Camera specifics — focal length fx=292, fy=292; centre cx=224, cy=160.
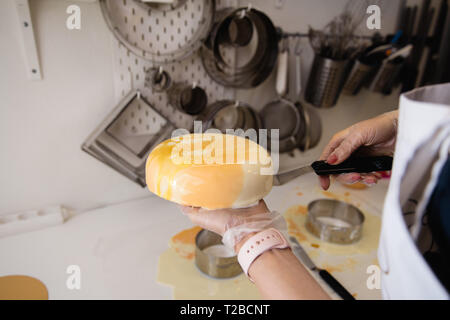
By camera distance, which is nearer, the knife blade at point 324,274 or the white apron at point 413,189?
the white apron at point 413,189

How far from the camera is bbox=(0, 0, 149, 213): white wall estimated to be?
797mm

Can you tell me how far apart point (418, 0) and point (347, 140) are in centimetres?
122

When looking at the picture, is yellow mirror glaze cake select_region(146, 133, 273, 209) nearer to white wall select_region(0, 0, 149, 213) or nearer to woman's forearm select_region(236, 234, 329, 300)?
woman's forearm select_region(236, 234, 329, 300)

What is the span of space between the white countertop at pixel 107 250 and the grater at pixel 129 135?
159mm

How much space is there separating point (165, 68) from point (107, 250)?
610mm

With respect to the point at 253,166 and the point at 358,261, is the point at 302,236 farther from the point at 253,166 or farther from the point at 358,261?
the point at 253,166

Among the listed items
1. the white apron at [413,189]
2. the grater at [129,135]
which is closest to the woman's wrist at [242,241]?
the white apron at [413,189]

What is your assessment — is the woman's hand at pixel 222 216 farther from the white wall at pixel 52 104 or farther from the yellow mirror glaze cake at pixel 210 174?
the white wall at pixel 52 104

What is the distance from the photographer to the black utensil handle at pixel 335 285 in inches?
29.0

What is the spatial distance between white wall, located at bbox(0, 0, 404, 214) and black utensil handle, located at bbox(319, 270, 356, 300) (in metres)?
0.76

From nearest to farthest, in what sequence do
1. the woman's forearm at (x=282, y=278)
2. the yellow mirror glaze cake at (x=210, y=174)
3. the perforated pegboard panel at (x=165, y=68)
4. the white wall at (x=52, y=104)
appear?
the woman's forearm at (x=282, y=278)
the yellow mirror glaze cake at (x=210, y=174)
the white wall at (x=52, y=104)
the perforated pegboard panel at (x=165, y=68)

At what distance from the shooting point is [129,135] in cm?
99

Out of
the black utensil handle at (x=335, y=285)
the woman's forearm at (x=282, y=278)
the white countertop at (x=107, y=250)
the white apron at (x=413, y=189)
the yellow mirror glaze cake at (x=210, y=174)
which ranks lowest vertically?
the black utensil handle at (x=335, y=285)

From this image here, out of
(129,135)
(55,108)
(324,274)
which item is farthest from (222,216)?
(55,108)
